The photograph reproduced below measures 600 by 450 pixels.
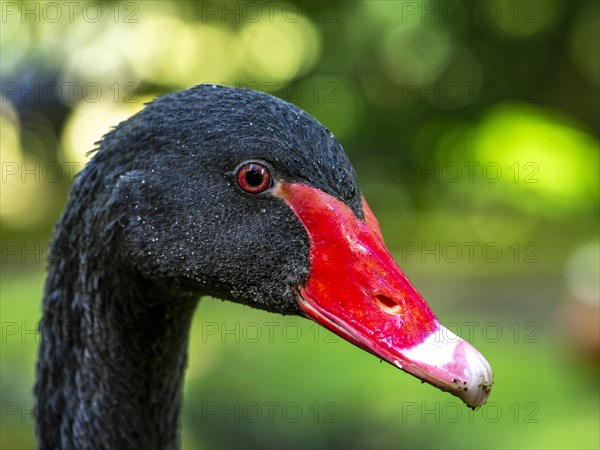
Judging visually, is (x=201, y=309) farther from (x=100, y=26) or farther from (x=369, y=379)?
(x=100, y=26)

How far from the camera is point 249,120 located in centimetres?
149

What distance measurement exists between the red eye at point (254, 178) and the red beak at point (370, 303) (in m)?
0.03

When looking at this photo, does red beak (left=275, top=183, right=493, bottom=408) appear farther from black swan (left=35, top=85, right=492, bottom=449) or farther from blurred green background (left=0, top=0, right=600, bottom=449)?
blurred green background (left=0, top=0, right=600, bottom=449)

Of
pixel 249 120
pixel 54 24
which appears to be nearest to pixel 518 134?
pixel 249 120

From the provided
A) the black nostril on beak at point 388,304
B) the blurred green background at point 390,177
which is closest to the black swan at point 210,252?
the black nostril on beak at point 388,304

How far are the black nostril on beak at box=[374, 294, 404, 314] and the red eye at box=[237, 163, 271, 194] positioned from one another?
0.33m

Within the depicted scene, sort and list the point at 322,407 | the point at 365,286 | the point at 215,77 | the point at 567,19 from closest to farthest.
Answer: the point at 365,286 < the point at 322,407 < the point at 567,19 < the point at 215,77

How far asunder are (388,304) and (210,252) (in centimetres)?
41

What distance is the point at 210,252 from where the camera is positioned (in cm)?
154

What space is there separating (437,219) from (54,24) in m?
6.49

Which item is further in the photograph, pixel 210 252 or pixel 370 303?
pixel 210 252

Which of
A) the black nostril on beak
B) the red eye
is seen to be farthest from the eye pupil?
the black nostril on beak

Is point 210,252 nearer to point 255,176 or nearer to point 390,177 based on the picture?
point 255,176

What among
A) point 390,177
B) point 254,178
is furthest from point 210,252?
point 390,177
